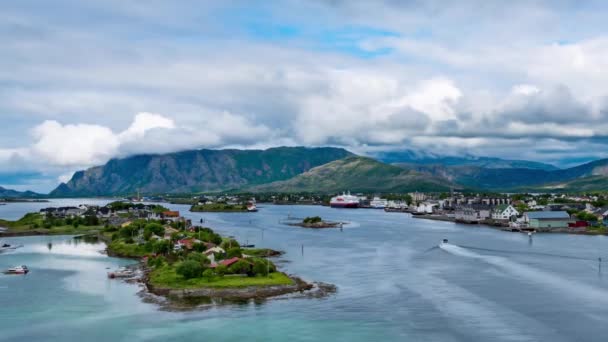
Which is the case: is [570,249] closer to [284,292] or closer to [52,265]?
[284,292]

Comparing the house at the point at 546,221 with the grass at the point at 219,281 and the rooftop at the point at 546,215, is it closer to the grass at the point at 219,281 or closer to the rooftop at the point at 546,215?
the rooftop at the point at 546,215

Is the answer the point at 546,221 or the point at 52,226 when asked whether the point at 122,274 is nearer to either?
the point at 52,226

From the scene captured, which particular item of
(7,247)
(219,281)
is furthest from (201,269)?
(7,247)

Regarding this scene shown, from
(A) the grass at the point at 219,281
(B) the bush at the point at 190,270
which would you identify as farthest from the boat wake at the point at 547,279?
(B) the bush at the point at 190,270

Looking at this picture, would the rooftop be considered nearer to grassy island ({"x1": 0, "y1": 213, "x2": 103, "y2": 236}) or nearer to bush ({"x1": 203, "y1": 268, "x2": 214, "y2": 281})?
→ bush ({"x1": 203, "y1": 268, "x2": 214, "y2": 281})

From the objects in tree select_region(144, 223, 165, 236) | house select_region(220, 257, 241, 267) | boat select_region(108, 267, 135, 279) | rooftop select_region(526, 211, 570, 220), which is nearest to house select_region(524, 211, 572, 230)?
rooftop select_region(526, 211, 570, 220)
